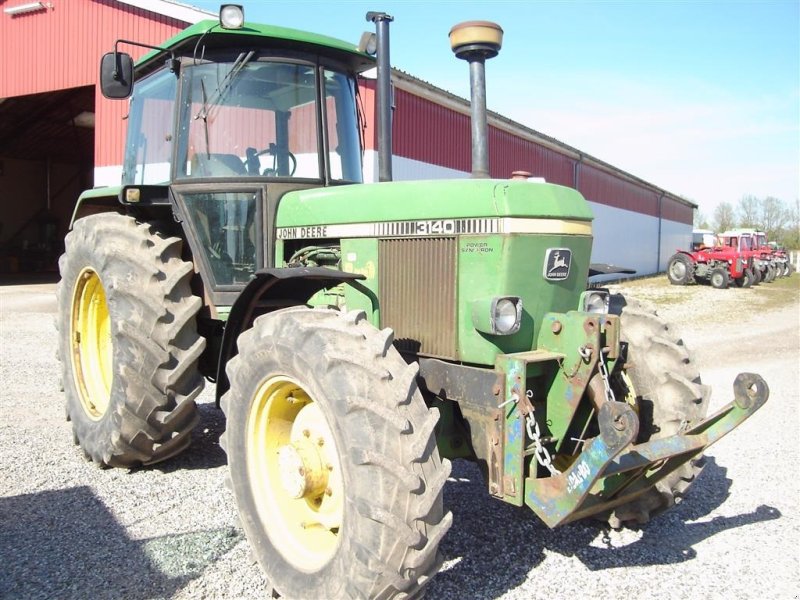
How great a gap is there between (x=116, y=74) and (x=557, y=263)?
284 cm

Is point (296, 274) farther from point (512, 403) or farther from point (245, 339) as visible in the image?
→ point (512, 403)

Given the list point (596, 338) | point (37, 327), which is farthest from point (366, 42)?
point (37, 327)

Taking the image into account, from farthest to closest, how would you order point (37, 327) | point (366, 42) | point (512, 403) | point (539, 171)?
point (539, 171) → point (37, 327) → point (366, 42) → point (512, 403)

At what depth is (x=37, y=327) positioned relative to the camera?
11406 millimetres

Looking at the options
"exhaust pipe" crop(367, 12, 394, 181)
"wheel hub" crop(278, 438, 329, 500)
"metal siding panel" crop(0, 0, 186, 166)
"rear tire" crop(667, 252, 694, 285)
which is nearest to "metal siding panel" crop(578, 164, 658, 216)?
"rear tire" crop(667, 252, 694, 285)

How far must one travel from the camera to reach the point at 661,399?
3.61m

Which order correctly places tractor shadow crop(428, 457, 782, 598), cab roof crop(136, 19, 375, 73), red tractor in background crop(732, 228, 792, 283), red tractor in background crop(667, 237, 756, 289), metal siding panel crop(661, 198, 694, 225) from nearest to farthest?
tractor shadow crop(428, 457, 782, 598) < cab roof crop(136, 19, 375, 73) < red tractor in background crop(667, 237, 756, 289) < red tractor in background crop(732, 228, 792, 283) < metal siding panel crop(661, 198, 694, 225)

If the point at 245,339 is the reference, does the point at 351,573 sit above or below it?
below

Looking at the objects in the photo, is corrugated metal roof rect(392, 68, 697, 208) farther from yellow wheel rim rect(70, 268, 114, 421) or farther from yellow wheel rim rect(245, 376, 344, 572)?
yellow wheel rim rect(245, 376, 344, 572)

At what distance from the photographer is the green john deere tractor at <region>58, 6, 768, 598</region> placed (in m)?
2.69

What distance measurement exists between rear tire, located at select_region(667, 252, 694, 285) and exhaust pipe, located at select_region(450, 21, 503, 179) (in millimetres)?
23620

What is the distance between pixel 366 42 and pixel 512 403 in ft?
8.69

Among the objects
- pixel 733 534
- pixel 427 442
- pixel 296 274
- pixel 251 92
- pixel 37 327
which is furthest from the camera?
pixel 37 327

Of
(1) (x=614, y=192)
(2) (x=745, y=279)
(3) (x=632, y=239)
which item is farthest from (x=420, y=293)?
(3) (x=632, y=239)
